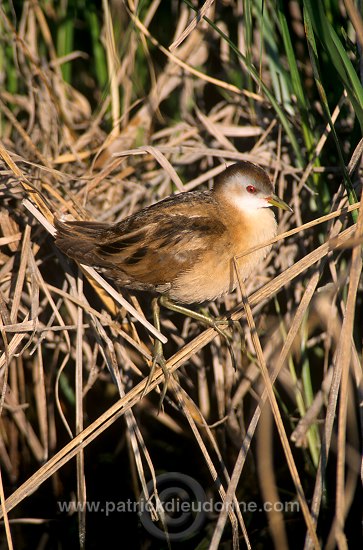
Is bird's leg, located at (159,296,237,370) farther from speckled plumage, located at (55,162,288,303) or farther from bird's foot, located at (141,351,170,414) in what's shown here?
bird's foot, located at (141,351,170,414)

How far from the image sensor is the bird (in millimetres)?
2703

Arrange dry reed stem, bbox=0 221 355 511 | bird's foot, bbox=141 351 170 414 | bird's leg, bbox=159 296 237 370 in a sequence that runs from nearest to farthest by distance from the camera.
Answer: dry reed stem, bbox=0 221 355 511 < bird's foot, bbox=141 351 170 414 < bird's leg, bbox=159 296 237 370

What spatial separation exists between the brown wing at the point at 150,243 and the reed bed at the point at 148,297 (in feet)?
0.30

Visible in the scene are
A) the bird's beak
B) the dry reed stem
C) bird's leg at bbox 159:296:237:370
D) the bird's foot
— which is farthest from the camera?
the bird's beak

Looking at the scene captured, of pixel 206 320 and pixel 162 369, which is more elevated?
pixel 206 320

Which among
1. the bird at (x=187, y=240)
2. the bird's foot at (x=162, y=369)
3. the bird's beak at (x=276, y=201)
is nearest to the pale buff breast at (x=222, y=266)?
the bird at (x=187, y=240)

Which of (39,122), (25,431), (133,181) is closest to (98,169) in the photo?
(133,181)

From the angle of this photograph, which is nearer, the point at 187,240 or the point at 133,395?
the point at 133,395

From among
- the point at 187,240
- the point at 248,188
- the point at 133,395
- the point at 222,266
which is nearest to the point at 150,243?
the point at 187,240

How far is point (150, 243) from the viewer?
9.00 feet

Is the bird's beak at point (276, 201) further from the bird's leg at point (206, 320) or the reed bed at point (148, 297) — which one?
the bird's leg at point (206, 320)

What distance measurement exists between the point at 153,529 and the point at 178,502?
0.19 meters

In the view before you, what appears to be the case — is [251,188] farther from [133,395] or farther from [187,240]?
[133,395]

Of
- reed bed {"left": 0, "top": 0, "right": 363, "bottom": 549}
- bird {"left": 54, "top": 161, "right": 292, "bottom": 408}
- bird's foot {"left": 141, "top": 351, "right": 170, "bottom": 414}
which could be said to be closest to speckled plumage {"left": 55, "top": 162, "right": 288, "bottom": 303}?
bird {"left": 54, "top": 161, "right": 292, "bottom": 408}
